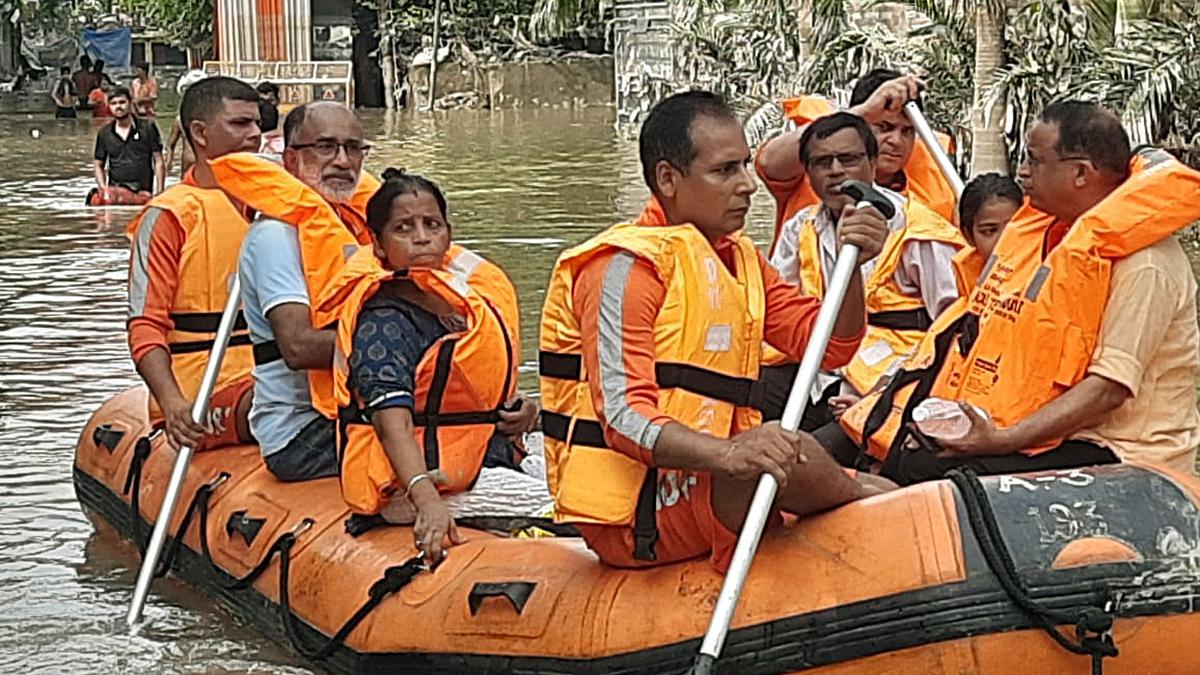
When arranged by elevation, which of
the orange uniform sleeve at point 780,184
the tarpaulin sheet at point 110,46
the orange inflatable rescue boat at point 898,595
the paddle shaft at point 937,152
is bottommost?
the tarpaulin sheet at point 110,46

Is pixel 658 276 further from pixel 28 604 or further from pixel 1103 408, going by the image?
pixel 28 604

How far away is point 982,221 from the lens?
572 cm

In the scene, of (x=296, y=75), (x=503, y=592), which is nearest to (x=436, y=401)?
(x=503, y=592)

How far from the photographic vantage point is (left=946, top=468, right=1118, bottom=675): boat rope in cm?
421

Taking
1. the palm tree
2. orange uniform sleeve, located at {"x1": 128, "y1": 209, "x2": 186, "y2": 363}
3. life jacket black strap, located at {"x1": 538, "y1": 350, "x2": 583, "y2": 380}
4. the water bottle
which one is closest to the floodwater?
orange uniform sleeve, located at {"x1": 128, "y1": 209, "x2": 186, "y2": 363}

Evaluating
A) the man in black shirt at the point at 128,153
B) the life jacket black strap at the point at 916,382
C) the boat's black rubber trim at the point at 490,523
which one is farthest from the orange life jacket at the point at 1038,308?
the man in black shirt at the point at 128,153

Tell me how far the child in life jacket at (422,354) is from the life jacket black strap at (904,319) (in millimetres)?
1103

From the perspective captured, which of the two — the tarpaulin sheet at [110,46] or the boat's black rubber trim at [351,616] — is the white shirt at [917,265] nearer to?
the boat's black rubber trim at [351,616]

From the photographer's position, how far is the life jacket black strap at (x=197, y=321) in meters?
6.42

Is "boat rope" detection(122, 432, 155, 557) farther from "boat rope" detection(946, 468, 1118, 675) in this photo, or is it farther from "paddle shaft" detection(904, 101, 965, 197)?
"boat rope" detection(946, 468, 1118, 675)

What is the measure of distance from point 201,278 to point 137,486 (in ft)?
2.40

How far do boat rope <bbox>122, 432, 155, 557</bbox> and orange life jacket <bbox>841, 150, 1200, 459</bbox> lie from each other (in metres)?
2.48

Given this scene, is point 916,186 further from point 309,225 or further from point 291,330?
point 291,330

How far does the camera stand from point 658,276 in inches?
174
